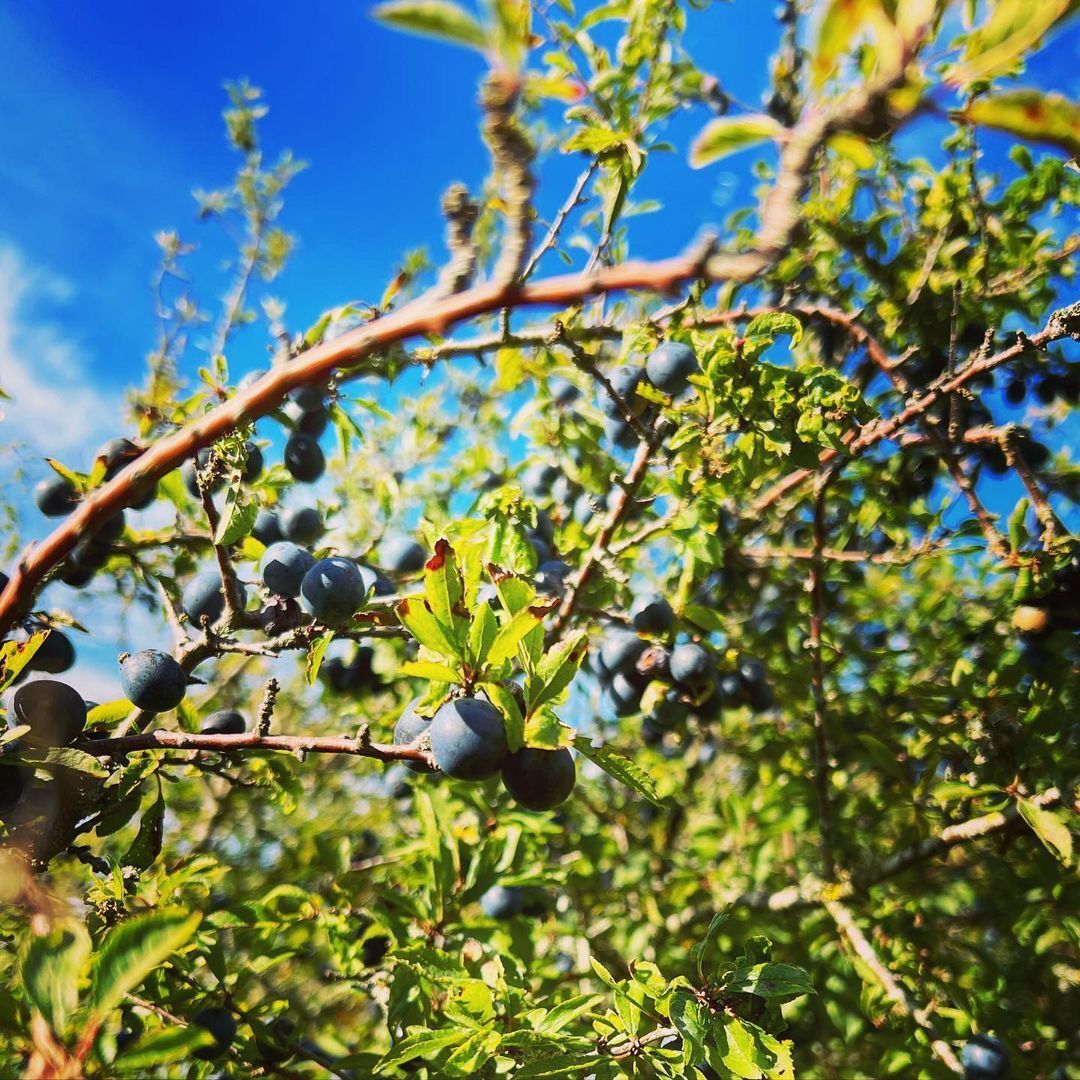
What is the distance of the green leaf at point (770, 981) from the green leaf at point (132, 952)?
0.91m

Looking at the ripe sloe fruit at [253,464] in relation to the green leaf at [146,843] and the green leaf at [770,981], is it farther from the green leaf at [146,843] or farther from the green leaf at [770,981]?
the green leaf at [770,981]

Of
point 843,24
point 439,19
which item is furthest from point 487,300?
point 843,24

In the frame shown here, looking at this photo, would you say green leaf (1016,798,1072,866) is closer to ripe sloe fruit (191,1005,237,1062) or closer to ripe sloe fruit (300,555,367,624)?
ripe sloe fruit (300,555,367,624)

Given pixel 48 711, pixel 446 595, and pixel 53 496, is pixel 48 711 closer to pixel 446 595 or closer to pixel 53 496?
pixel 446 595

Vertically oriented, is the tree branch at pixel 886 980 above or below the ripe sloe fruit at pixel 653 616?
below

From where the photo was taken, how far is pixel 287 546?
4.94 ft

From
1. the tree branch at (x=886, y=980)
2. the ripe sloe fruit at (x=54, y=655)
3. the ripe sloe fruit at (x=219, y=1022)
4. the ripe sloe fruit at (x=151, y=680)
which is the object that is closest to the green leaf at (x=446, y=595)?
the ripe sloe fruit at (x=151, y=680)

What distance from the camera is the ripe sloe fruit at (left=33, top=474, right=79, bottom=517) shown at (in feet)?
6.20

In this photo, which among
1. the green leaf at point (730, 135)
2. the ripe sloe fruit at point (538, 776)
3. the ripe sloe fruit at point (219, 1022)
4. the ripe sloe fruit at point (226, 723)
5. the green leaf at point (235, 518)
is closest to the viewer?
the green leaf at point (730, 135)

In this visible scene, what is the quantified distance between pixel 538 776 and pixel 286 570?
2.24 feet

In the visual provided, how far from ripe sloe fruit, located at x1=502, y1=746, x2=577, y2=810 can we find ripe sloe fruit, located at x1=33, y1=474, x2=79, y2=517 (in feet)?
4.72

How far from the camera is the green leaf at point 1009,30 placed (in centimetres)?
48

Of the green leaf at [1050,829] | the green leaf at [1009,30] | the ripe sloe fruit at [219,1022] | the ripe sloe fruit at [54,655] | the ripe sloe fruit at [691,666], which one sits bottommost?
the ripe sloe fruit at [219,1022]

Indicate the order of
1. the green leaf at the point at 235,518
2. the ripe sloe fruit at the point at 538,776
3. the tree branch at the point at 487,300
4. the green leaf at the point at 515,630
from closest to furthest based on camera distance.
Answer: the tree branch at the point at 487,300
the green leaf at the point at 515,630
the ripe sloe fruit at the point at 538,776
the green leaf at the point at 235,518
